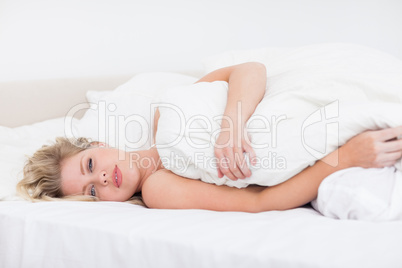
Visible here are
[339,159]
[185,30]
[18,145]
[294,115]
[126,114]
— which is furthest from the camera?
[185,30]

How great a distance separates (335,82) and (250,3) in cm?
135

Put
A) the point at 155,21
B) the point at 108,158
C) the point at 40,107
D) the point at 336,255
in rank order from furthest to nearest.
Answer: the point at 155,21 → the point at 40,107 → the point at 108,158 → the point at 336,255

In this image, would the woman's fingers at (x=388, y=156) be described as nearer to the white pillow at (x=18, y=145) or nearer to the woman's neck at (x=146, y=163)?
the woman's neck at (x=146, y=163)

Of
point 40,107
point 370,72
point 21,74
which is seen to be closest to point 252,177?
point 370,72

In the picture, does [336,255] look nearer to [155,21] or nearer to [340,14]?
[155,21]

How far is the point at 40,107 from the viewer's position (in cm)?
163

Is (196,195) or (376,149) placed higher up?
(376,149)

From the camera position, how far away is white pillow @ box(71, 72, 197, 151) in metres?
1.40

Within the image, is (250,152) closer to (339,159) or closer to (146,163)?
(339,159)

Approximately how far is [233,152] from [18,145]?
84 cm

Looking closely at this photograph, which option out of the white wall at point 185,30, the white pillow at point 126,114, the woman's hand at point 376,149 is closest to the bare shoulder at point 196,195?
the woman's hand at point 376,149

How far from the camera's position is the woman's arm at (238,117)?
873 millimetres

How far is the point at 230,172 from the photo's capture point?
882 millimetres

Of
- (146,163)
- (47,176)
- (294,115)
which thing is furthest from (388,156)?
(47,176)
